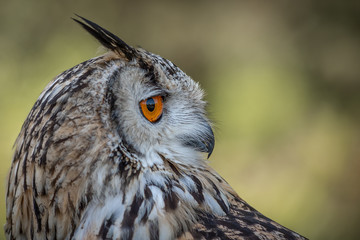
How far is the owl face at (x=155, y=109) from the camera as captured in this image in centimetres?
125

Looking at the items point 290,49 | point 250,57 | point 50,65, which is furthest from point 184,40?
point 50,65

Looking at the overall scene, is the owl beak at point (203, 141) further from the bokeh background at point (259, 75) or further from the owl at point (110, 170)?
the bokeh background at point (259, 75)

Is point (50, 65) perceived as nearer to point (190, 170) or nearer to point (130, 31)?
point (130, 31)

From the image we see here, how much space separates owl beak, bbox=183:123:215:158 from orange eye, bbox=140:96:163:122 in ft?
0.57

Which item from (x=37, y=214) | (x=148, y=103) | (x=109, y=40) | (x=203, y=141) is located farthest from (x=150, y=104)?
(x=37, y=214)

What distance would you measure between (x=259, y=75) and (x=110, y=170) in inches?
151

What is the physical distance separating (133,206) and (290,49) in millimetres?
4200

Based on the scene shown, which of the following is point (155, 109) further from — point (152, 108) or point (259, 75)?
point (259, 75)

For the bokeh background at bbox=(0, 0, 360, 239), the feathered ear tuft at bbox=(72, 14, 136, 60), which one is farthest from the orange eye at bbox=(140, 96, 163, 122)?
the bokeh background at bbox=(0, 0, 360, 239)

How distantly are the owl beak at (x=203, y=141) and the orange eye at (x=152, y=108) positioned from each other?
173 mm

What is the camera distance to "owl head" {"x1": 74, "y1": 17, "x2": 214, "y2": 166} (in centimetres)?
125

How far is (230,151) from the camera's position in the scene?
15.4ft

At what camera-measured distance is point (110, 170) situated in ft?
3.92

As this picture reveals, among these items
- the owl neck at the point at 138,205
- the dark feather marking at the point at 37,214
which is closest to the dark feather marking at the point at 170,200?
the owl neck at the point at 138,205
